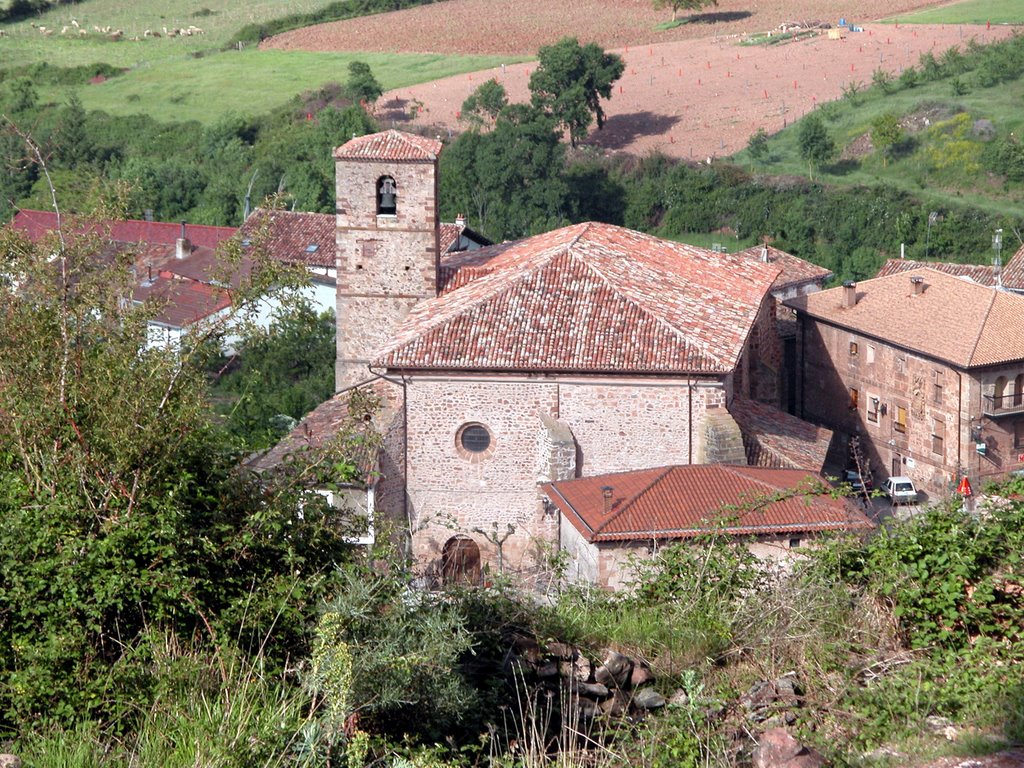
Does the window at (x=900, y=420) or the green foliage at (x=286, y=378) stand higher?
the green foliage at (x=286, y=378)

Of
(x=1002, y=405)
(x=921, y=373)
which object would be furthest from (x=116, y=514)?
(x=1002, y=405)

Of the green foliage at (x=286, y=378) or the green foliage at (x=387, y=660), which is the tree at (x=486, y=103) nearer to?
the green foliage at (x=286, y=378)

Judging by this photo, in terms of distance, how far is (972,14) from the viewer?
246 ft

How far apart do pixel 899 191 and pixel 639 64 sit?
23243mm

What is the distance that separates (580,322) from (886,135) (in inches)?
1575

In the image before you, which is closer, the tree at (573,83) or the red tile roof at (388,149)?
the red tile roof at (388,149)

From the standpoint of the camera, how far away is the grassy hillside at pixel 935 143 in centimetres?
5672

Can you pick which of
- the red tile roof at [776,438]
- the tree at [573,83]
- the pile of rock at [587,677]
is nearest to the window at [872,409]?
the red tile roof at [776,438]

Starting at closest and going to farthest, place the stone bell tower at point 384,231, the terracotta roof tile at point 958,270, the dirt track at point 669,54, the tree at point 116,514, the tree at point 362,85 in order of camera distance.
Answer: the tree at point 116,514 → the stone bell tower at point 384,231 → the terracotta roof tile at point 958,270 → the dirt track at point 669,54 → the tree at point 362,85

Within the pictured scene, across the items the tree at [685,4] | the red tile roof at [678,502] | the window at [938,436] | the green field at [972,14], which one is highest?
the tree at [685,4]

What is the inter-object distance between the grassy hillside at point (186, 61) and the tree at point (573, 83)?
9.75m

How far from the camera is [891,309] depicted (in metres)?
36.1

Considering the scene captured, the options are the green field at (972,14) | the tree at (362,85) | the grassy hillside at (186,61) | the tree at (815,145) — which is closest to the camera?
the tree at (815,145)

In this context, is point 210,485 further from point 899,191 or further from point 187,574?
point 899,191
